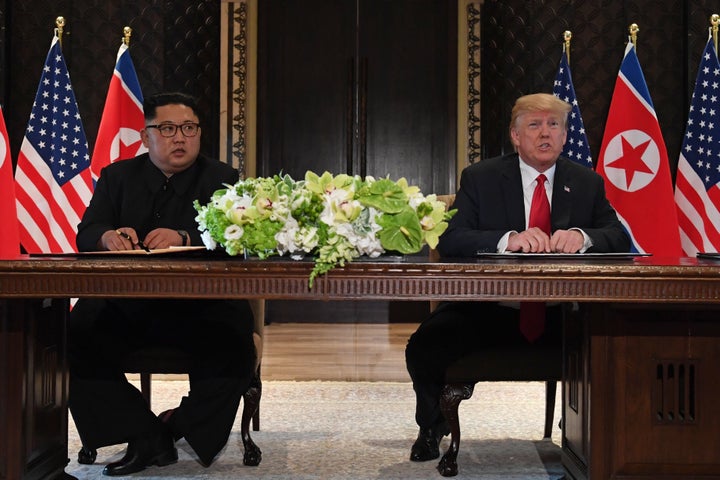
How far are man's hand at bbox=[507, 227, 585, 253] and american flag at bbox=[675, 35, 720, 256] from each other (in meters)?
2.54

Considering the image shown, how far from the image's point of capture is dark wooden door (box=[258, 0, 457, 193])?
6.76m

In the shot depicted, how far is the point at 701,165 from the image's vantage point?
16.1 feet

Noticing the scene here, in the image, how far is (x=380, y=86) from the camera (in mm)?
6801

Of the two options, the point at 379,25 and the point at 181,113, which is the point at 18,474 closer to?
the point at 181,113

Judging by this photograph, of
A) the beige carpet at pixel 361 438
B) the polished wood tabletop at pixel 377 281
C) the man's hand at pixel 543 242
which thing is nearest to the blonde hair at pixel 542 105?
the man's hand at pixel 543 242

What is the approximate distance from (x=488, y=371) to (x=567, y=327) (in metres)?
0.30

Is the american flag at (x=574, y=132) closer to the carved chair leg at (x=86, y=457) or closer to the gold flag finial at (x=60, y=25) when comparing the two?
the gold flag finial at (x=60, y=25)

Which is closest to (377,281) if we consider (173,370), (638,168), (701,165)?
(173,370)

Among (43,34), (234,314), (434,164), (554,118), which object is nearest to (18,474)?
(234,314)

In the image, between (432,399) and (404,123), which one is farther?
(404,123)

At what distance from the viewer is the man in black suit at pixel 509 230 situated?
9.02 feet

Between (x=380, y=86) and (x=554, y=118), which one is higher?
(x=380, y=86)

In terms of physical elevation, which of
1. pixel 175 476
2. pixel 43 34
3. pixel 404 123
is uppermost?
pixel 43 34

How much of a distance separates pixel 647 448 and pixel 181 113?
2.03 m
